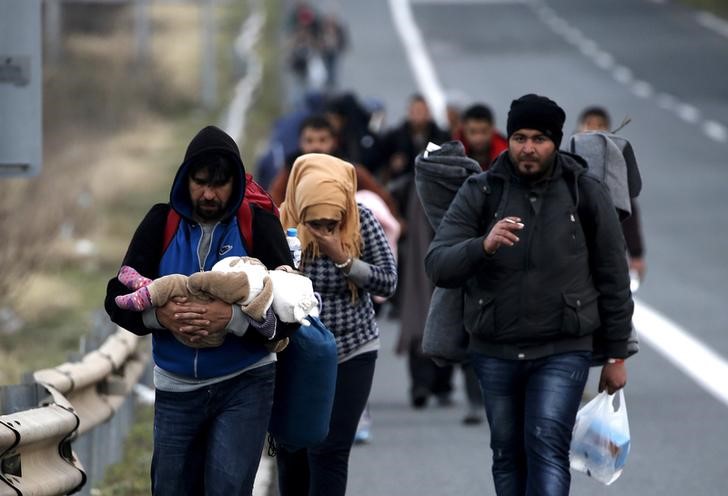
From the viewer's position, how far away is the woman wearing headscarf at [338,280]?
7.88 meters

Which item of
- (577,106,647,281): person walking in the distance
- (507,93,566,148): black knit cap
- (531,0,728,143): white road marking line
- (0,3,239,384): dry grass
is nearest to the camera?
(507,93,566,148): black knit cap

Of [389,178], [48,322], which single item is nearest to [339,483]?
[389,178]

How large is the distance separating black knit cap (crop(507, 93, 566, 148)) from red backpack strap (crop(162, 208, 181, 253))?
1.41m

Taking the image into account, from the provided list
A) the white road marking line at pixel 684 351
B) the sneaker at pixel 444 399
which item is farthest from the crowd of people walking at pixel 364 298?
the white road marking line at pixel 684 351

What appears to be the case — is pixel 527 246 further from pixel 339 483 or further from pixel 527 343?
pixel 339 483

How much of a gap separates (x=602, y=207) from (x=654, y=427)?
4.80m

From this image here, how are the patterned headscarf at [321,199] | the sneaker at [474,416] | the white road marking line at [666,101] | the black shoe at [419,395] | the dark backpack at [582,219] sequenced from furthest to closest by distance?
1. the white road marking line at [666,101]
2. the black shoe at [419,395]
3. the sneaker at [474,416]
4. the patterned headscarf at [321,199]
5. the dark backpack at [582,219]

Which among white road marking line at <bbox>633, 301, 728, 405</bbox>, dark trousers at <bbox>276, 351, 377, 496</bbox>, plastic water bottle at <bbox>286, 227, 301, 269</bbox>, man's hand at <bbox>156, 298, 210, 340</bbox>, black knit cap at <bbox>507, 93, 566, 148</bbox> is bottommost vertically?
white road marking line at <bbox>633, 301, 728, 405</bbox>

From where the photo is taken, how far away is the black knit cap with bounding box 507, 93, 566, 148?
7.32m

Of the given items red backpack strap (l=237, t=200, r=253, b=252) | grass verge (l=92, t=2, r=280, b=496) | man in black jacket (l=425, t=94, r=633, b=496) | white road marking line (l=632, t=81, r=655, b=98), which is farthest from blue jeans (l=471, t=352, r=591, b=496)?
white road marking line (l=632, t=81, r=655, b=98)

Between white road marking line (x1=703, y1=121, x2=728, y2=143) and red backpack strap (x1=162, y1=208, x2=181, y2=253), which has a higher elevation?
red backpack strap (x1=162, y1=208, x2=181, y2=253)

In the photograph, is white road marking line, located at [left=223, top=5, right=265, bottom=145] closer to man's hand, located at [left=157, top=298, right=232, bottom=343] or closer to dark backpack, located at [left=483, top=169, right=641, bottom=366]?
dark backpack, located at [left=483, top=169, right=641, bottom=366]

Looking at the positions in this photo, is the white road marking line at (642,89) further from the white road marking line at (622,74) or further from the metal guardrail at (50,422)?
the metal guardrail at (50,422)

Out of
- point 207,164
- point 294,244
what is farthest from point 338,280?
point 207,164
